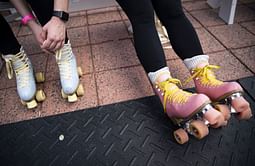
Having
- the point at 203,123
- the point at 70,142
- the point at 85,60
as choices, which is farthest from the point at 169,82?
the point at 85,60

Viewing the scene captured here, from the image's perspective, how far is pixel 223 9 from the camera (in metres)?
1.49

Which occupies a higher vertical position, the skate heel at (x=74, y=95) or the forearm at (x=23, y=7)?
the forearm at (x=23, y=7)

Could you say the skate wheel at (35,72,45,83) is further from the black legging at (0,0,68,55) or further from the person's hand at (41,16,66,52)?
the person's hand at (41,16,66,52)

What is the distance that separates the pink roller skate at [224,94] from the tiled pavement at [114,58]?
24 centimetres

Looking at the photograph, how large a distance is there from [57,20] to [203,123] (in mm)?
596

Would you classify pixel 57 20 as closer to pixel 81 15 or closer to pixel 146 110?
pixel 146 110

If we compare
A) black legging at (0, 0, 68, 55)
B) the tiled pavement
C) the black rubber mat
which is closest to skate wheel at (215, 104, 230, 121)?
the black rubber mat

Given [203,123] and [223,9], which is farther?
[223,9]

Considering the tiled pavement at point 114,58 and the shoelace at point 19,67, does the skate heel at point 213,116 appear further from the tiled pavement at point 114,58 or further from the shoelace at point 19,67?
the shoelace at point 19,67

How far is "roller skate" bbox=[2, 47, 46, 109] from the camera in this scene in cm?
97

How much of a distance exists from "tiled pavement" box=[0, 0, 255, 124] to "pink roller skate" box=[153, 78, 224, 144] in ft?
0.86

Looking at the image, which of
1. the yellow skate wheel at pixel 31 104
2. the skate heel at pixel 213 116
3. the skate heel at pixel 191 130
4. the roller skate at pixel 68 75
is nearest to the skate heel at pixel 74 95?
the roller skate at pixel 68 75

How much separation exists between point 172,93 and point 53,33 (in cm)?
45

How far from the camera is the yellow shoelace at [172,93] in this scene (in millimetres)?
719
